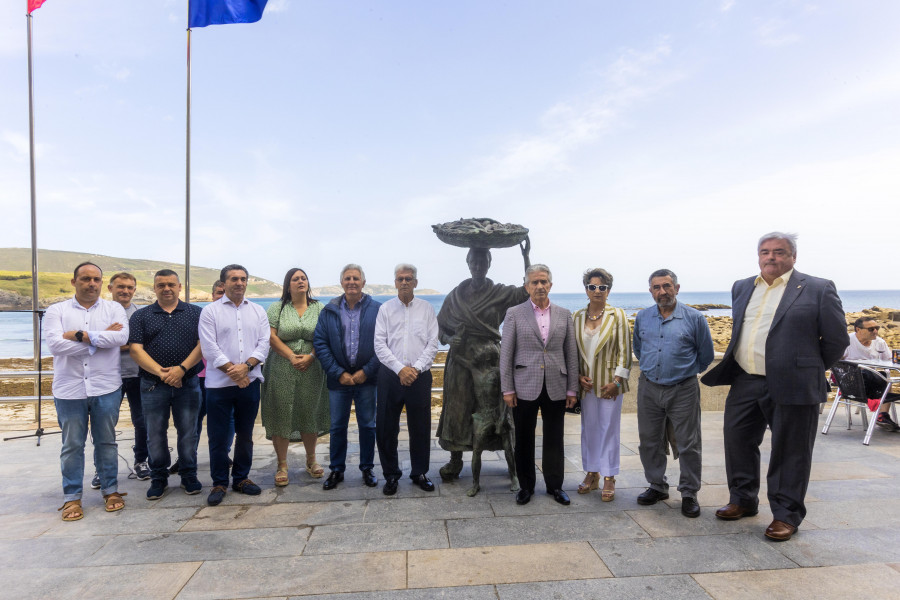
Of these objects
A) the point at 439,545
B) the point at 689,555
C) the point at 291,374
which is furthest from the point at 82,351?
the point at 689,555

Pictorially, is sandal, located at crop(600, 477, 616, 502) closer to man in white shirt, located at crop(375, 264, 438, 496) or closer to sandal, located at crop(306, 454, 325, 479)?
man in white shirt, located at crop(375, 264, 438, 496)

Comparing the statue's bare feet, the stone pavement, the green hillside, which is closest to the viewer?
the stone pavement

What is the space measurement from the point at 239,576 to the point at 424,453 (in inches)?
68.0

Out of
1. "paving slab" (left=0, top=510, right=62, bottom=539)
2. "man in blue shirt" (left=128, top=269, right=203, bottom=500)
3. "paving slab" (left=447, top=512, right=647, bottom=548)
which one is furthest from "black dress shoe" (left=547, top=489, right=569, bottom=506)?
"paving slab" (left=0, top=510, right=62, bottom=539)

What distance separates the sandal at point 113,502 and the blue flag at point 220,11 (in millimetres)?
6616

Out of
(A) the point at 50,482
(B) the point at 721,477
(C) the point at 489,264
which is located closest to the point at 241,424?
(A) the point at 50,482

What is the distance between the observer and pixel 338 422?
13.5 feet

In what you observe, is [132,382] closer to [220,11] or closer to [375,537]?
[375,537]

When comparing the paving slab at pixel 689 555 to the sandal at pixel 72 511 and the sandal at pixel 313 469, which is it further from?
the sandal at pixel 72 511

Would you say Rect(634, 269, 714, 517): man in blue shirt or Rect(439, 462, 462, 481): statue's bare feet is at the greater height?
Rect(634, 269, 714, 517): man in blue shirt

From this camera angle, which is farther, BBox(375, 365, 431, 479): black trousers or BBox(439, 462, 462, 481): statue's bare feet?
BBox(439, 462, 462, 481): statue's bare feet

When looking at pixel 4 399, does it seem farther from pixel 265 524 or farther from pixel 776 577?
pixel 776 577

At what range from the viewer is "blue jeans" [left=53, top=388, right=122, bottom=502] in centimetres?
358

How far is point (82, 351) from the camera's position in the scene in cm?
356
